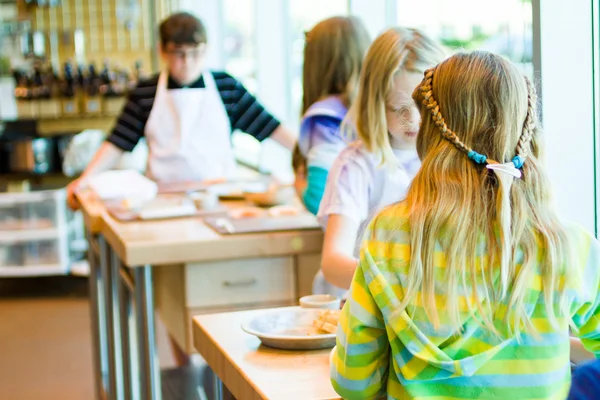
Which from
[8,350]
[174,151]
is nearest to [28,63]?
[8,350]

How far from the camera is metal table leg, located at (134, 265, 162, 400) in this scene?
2781 millimetres

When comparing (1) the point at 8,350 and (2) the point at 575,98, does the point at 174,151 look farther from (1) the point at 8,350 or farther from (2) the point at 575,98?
(2) the point at 575,98

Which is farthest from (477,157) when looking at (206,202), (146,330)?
(206,202)

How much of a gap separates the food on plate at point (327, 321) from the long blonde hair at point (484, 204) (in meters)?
0.44

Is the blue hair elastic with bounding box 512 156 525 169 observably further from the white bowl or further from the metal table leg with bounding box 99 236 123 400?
the metal table leg with bounding box 99 236 123 400

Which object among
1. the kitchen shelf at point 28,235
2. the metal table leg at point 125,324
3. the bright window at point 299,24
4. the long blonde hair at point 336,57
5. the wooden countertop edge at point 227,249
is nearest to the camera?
the long blonde hair at point 336,57

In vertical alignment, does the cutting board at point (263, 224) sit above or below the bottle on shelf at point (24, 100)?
below

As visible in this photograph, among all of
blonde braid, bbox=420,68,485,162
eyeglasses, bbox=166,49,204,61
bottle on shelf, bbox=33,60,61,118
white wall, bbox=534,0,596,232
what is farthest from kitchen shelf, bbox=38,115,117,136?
blonde braid, bbox=420,68,485,162

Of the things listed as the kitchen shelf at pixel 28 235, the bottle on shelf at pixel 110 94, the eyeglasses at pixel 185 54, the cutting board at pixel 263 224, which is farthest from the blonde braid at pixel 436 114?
the bottle on shelf at pixel 110 94

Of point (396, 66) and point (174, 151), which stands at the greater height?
point (396, 66)

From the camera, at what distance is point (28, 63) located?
6.67 m

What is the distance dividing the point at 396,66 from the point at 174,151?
2.15 metres

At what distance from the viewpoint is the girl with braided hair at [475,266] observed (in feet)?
4.42

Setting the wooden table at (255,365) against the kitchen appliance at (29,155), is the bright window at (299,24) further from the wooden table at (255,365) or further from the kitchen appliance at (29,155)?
the wooden table at (255,365)
